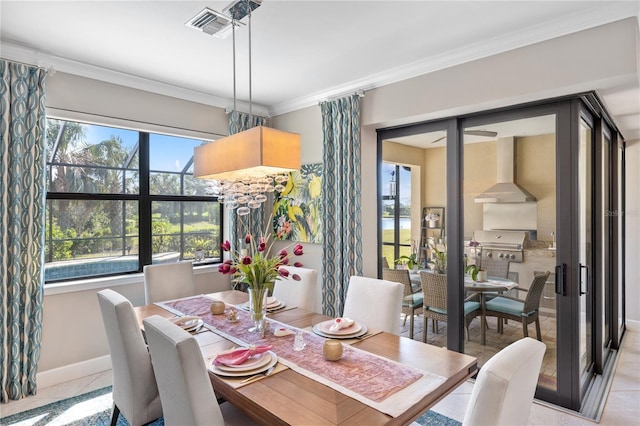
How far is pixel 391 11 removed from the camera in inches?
91.4

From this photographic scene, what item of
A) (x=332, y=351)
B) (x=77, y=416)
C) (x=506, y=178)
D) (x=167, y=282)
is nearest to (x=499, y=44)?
(x=506, y=178)

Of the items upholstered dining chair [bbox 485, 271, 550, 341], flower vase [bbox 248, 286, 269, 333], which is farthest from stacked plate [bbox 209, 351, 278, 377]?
upholstered dining chair [bbox 485, 271, 550, 341]

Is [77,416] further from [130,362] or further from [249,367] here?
[249,367]

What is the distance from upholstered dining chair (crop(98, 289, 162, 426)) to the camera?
188 centimetres

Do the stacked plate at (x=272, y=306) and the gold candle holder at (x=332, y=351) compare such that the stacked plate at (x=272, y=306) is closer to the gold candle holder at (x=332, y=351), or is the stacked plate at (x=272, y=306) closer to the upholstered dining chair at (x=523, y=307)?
the gold candle holder at (x=332, y=351)

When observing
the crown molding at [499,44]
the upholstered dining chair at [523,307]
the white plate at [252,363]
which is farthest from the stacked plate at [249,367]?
the crown molding at [499,44]

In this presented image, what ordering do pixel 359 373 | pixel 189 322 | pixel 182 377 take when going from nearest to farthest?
pixel 182 377
pixel 359 373
pixel 189 322

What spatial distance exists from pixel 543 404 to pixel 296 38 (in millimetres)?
3219

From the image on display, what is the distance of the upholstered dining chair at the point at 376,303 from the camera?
2.42 meters

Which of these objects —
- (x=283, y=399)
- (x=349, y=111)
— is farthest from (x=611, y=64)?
(x=283, y=399)

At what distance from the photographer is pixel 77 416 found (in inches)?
102

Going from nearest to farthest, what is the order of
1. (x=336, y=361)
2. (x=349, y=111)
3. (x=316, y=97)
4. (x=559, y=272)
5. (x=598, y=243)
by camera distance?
(x=336, y=361) < (x=559, y=272) < (x=598, y=243) < (x=349, y=111) < (x=316, y=97)

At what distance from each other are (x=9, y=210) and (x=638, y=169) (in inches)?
244

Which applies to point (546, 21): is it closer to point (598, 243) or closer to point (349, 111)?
point (349, 111)
